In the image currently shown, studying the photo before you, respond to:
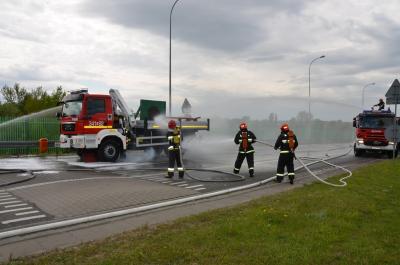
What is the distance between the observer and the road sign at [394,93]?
15719 millimetres

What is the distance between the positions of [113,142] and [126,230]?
386 inches

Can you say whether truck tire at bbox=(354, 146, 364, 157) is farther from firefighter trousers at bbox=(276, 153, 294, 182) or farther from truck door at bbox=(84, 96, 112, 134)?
truck door at bbox=(84, 96, 112, 134)

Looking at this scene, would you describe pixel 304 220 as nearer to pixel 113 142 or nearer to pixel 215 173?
pixel 215 173

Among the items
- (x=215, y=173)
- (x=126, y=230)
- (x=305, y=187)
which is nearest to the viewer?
(x=126, y=230)

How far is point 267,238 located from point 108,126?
10859 mm

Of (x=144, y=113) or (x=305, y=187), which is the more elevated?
(x=144, y=113)

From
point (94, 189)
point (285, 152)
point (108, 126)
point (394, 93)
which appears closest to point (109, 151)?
point (108, 126)

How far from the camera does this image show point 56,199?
321 inches

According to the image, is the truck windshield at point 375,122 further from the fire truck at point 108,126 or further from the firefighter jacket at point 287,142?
the firefighter jacket at point 287,142

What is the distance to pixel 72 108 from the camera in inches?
589

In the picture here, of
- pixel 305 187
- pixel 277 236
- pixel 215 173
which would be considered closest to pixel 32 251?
pixel 277 236

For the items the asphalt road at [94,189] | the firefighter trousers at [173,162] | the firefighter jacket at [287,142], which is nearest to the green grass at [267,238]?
the asphalt road at [94,189]

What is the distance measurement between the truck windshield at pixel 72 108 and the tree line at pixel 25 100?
16.4 m

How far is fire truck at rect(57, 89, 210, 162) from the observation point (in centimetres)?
1476
